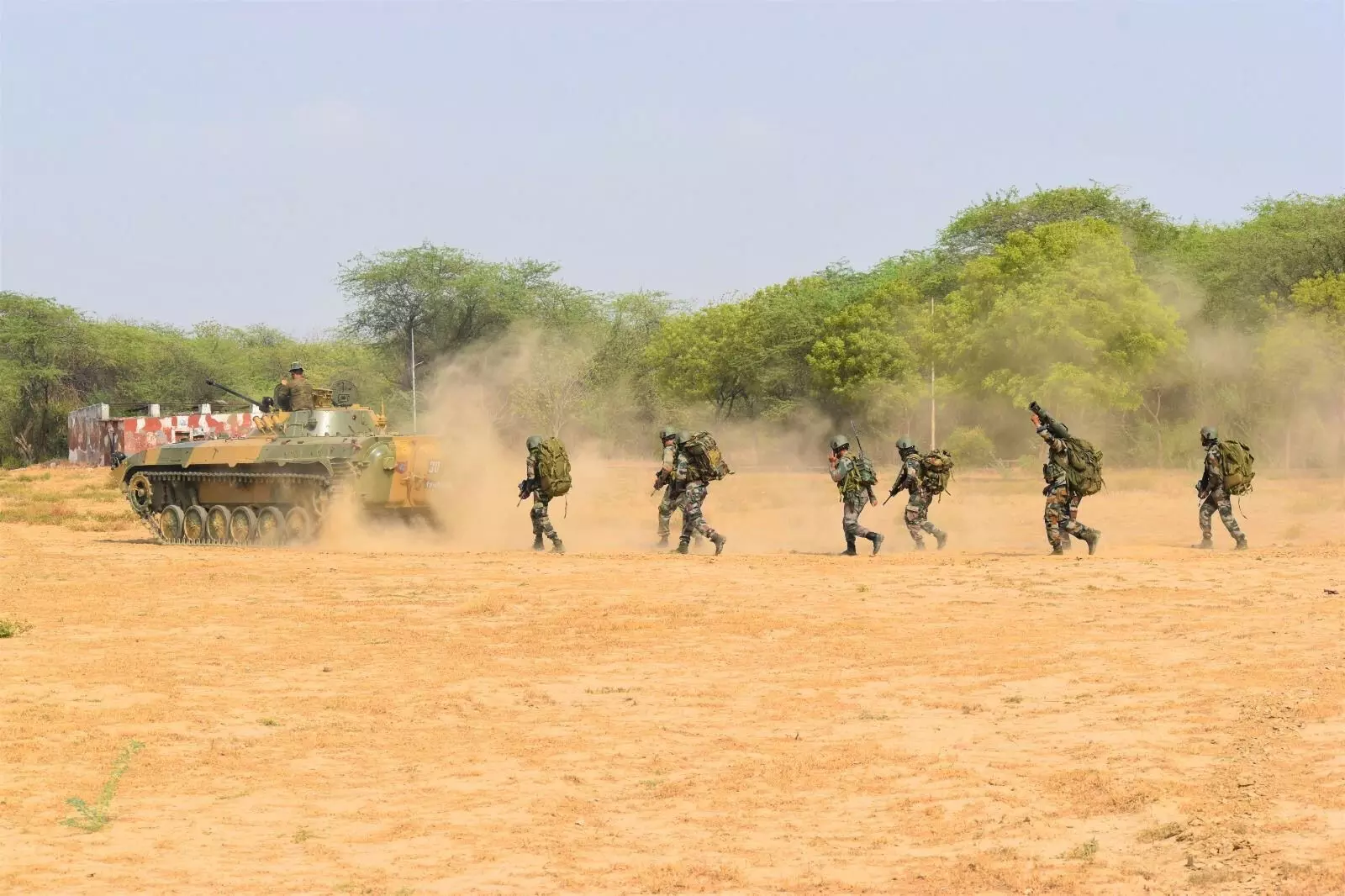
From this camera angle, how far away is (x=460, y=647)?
43.3ft

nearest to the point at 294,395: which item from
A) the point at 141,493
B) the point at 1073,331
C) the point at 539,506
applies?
the point at 141,493

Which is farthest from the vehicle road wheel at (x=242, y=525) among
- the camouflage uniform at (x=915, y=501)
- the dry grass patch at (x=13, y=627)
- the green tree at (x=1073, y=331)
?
the green tree at (x=1073, y=331)

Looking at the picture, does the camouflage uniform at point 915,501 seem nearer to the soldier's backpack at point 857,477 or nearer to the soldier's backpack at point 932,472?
the soldier's backpack at point 932,472

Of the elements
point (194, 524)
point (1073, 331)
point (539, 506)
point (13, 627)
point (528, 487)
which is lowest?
point (13, 627)

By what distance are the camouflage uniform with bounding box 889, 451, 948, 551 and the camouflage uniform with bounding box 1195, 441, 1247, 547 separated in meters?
3.04

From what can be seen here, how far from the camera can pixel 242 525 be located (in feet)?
78.1

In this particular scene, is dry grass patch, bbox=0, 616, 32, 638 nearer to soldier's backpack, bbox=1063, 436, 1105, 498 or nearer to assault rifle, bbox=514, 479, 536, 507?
assault rifle, bbox=514, 479, 536, 507

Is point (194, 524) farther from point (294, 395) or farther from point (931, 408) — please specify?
Answer: point (931, 408)

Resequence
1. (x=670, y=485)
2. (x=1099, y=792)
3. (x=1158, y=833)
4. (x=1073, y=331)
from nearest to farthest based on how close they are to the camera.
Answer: (x=1158, y=833) < (x=1099, y=792) < (x=670, y=485) < (x=1073, y=331)

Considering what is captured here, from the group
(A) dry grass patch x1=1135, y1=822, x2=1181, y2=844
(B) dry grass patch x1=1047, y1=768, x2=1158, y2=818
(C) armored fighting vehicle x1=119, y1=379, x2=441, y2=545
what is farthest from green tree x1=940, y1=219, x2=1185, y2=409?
(A) dry grass patch x1=1135, y1=822, x2=1181, y2=844

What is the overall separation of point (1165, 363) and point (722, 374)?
2266 centimetres

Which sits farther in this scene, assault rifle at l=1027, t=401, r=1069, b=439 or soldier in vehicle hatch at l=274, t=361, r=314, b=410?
soldier in vehicle hatch at l=274, t=361, r=314, b=410

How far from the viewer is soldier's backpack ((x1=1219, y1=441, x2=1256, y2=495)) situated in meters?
18.5

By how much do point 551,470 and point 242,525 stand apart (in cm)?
600
